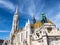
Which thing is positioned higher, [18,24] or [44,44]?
[18,24]

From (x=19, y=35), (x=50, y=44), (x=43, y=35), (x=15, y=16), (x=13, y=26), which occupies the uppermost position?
(x=15, y=16)

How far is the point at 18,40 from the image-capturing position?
5953cm

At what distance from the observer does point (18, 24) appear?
73.4 m

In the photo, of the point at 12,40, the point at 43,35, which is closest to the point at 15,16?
the point at 12,40

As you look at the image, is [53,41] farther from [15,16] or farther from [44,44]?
[15,16]

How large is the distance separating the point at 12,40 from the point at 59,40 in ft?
170

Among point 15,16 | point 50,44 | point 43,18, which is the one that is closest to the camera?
point 50,44

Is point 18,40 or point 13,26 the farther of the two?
point 13,26

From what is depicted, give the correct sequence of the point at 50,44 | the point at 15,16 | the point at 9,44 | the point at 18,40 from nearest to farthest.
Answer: the point at 50,44, the point at 18,40, the point at 9,44, the point at 15,16

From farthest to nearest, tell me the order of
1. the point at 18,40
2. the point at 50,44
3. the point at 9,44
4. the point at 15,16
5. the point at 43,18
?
the point at 15,16, the point at 9,44, the point at 18,40, the point at 43,18, the point at 50,44

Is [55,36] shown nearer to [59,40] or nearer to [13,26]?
[59,40]

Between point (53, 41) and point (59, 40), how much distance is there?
32.3 inches

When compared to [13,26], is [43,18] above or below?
below

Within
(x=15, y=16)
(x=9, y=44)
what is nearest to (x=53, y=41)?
(x=9, y=44)
